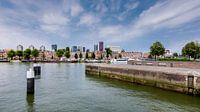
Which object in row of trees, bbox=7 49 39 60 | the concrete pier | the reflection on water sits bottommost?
the reflection on water

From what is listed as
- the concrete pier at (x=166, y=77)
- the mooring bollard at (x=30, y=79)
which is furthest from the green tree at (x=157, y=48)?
the mooring bollard at (x=30, y=79)

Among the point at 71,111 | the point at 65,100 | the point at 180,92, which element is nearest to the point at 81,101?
the point at 65,100

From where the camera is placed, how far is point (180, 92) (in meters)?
19.1

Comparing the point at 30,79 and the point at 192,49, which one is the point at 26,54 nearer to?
the point at 192,49

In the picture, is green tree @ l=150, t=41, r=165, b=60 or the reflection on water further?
green tree @ l=150, t=41, r=165, b=60

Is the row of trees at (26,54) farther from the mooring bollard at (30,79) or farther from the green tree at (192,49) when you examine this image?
the mooring bollard at (30,79)

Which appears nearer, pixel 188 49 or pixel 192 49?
pixel 192 49

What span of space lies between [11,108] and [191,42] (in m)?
85.2

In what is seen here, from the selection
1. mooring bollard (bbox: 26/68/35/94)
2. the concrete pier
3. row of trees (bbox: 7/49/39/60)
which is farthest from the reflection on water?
row of trees (bbox: 7/49/39/60)

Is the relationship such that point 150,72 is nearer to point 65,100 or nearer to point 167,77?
point 167,77

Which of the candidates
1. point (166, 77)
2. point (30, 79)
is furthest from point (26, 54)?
point (166, 77)

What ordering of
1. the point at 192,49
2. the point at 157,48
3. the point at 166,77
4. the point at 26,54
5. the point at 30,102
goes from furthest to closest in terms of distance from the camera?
the point at 26,54, the point at 157,48, the point at 192,49, the point at 166,77, the point at 30,102

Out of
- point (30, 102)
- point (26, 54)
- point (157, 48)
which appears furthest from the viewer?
point (26, 54)

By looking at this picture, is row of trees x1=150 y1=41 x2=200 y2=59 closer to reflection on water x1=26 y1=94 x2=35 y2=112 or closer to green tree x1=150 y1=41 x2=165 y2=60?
green tree x1=150 y1=41 x2=165 y2=60
